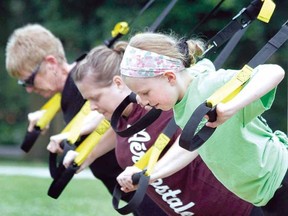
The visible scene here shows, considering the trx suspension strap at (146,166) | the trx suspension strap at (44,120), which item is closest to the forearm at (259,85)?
the trx suspension strap at (146,166)

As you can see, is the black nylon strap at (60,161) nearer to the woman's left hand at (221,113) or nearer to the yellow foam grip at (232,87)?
the yellow foam grip at (232,87)

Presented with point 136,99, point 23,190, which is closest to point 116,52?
point 136,99

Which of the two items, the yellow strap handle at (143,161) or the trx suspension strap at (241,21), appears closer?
the trx suspension strap at (241,21)

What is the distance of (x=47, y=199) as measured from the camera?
27.7 feet

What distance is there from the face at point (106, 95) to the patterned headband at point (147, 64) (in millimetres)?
747

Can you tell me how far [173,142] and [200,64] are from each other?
0.43 meters

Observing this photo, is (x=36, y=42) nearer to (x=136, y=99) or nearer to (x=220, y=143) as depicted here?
(x=136, y=99)

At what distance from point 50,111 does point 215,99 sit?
8.33ft

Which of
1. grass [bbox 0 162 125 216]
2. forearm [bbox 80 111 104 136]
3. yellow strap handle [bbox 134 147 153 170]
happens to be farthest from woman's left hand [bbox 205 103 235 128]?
grass [bbox 0 162 125 216]

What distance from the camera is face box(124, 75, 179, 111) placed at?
3.58 metres

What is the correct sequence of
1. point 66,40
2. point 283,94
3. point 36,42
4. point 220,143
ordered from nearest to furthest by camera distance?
point 220,143, point 36,42, point 283,94, point 66,40

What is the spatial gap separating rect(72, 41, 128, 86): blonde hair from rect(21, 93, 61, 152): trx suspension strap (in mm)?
1006

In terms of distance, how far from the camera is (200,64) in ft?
12.7

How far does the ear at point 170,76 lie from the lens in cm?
359
